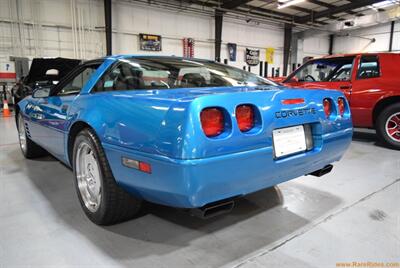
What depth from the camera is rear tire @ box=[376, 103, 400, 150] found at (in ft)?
12.5

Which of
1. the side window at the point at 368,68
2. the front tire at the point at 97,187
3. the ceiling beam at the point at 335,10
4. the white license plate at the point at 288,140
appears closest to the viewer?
the white license plate at the point at 288,140

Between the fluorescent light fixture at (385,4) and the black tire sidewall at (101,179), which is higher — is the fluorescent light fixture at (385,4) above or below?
above

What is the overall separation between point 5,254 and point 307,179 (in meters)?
2.30

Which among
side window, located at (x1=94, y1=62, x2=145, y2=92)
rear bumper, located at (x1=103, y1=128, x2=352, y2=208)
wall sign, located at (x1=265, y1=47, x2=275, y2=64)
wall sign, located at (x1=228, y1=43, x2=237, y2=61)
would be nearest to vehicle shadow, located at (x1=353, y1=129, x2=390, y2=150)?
rear bumper, located at (x1=103, y1=128, x2=352, y2=208)

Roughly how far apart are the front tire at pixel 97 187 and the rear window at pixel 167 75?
420 millimetres

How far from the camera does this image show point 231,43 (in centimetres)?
1317

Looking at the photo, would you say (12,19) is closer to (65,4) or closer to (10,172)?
(65,4)

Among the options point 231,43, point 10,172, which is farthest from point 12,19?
point 231,43

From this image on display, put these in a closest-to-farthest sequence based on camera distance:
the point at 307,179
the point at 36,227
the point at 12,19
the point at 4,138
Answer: the point at 36,227
the point at 307,179
the point at 4,138
the point at 12,19

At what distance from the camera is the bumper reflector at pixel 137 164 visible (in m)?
1.30

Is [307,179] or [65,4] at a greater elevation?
[65,4]

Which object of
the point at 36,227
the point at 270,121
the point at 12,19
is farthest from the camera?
the point at 12,19

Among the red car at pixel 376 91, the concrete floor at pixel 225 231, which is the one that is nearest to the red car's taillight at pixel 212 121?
the concrete floor at pixel 225 231

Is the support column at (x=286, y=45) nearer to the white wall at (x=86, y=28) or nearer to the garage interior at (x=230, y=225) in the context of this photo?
the white wall at (x=86, y=28)
